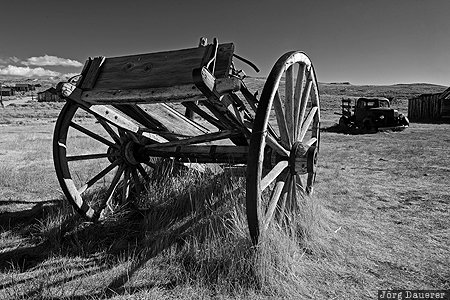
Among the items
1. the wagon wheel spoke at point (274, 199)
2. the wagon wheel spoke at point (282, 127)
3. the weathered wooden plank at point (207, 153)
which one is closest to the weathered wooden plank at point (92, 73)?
the weathered wooden plank at point (207, 153)

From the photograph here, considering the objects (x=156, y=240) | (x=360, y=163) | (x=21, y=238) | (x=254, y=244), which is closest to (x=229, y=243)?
(x=254, y=244)

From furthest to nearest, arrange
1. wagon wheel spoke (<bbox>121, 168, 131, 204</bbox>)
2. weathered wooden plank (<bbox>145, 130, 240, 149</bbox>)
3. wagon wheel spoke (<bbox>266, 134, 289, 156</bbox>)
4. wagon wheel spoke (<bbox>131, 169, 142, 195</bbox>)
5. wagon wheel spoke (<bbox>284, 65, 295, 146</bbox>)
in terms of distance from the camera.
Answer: wagon wheel spoke (<bbox>131, 169, 142, 195</bbox>)
wagon wheel spoke (<bbox>121, 168, 131, 204</bbox>)
wagon wheel spoke (<bbox>284, 65, 295, 146</bbox>)
weathered wooden plank (<bbox>145, 130, 240, 149</bbox>)
wagon wheel spoke (<bbox>266, 134, 289, 156</bbox>)

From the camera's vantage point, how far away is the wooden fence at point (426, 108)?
79.2 ft

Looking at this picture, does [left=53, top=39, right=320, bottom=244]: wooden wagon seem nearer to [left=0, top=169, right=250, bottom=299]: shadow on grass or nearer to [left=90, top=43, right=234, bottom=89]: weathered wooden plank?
[left=90, top=43, right=234, bottom=89]: weathered wooden plank

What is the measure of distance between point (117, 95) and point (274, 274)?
6.25ft

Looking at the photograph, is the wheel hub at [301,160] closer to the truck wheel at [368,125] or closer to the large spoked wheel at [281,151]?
the large spoked wheel at [281,151]

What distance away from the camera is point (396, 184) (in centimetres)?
585

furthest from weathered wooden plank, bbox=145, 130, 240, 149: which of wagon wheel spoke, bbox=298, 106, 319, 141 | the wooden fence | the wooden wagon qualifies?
the wooden fence

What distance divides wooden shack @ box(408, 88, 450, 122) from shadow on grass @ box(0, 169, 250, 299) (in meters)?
24.8

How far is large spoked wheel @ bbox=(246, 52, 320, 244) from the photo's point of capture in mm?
2369

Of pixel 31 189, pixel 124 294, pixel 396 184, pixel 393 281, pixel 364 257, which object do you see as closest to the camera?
pixel 124 294

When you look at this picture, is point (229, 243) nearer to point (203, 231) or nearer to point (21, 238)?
point (203, 231)

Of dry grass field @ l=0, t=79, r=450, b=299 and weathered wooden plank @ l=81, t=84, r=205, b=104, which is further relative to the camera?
dry grass field @ l=0, t=79, r=450, b=299

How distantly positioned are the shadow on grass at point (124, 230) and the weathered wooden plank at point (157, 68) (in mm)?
1366
